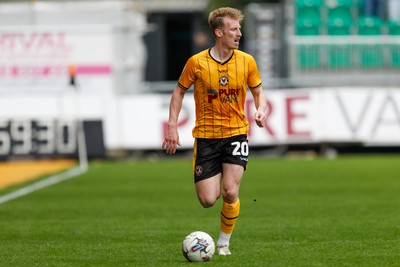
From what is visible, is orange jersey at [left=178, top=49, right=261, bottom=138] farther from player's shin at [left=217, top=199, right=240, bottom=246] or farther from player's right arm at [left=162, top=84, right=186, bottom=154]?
player's shin at [left=217, top=199, right=240, bottom=246]

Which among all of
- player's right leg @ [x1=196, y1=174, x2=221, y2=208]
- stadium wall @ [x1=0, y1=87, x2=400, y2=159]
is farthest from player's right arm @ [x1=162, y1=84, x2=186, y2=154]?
stadium wall @ [x1=0, y1=87, x2=400, y2=159]

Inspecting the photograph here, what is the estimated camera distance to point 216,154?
11156mm

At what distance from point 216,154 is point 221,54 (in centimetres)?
93

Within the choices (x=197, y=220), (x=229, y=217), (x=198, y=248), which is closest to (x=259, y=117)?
(x=229, y=217)

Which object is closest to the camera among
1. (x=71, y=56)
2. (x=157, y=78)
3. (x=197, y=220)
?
(x=197, y=220)

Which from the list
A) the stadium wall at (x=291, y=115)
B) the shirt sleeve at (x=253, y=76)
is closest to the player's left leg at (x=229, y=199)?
the shirt sleeve at (x=253, y=76)

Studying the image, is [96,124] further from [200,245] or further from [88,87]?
[200,245]

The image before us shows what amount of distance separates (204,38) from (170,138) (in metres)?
35.7

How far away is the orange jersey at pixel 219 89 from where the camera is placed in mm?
11055

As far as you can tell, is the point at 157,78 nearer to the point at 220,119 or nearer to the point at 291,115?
the point at 291,115

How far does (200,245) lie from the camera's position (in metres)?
10.7

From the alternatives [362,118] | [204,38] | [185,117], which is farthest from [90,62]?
[204,38]

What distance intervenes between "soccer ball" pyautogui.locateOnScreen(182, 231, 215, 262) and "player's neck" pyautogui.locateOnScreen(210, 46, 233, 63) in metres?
1.65

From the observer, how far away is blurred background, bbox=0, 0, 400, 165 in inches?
1187
